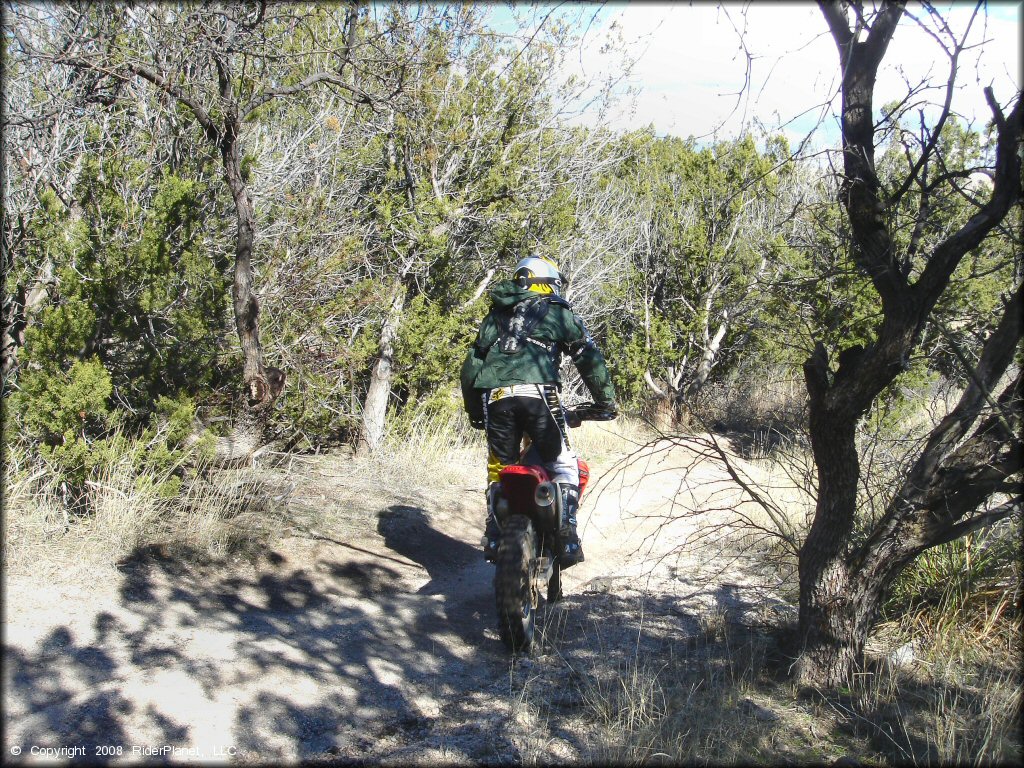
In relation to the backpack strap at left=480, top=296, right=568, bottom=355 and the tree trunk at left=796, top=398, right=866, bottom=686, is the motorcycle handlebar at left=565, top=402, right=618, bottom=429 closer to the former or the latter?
the backpack strap at left=480, top=296, right=568, bottom=355

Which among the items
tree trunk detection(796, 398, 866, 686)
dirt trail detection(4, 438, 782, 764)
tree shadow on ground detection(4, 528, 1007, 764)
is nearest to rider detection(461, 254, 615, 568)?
dirt trail detection(4, 438, 782, 764)

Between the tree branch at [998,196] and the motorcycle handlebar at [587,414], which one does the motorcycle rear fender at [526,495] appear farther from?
the tree branch at [998,196]

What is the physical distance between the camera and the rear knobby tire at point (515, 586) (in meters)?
4.39

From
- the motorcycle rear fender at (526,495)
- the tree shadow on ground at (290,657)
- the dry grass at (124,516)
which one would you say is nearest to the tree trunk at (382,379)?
the dry grass at (124,516)

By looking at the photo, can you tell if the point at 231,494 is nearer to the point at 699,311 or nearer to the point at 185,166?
the point at 185,166

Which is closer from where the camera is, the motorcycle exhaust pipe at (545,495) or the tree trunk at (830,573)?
the tree trunk at (830,573)

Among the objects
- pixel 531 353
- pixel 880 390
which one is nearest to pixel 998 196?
pixel 880 390

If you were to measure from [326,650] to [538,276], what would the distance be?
255cm

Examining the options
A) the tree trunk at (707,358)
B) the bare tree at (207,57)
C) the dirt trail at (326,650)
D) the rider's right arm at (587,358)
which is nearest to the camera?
the dirt trail at (326,650)

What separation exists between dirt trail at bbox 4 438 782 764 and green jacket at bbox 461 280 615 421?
2.72ft

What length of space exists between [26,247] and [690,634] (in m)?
5.42

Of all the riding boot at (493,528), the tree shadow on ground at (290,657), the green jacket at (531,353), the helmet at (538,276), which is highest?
the helmet at (538,276)

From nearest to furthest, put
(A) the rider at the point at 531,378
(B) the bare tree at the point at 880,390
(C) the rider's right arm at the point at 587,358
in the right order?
(B) the bare tree at the point at 880,390, (A) the rider at the point at 531,378, (C) the rider's right arm at the point at 587,358

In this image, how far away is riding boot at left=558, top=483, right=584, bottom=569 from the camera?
501cm
